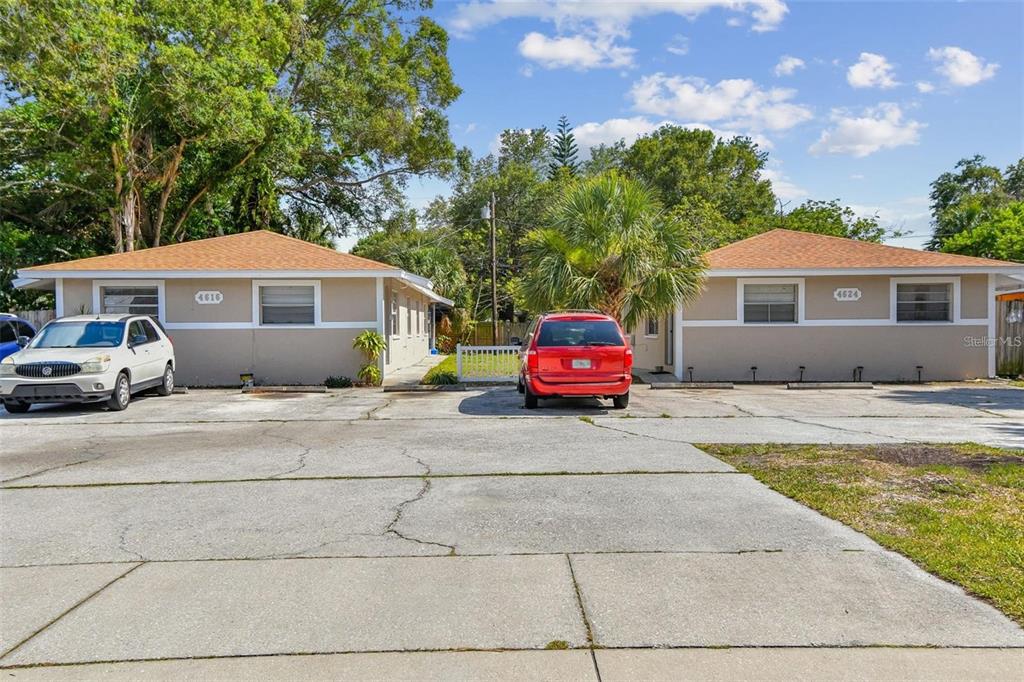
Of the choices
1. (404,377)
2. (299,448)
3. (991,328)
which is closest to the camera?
(299,448)

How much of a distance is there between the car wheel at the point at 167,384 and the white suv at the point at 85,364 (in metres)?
0.36

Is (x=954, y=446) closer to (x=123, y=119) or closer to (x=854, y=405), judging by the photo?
(x=854, y=405)

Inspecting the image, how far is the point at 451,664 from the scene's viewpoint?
3.49 meters

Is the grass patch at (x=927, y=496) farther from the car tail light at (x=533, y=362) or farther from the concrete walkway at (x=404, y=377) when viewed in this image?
the concrete walkway at (x=404, y=377)

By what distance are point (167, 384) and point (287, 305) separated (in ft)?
11.4

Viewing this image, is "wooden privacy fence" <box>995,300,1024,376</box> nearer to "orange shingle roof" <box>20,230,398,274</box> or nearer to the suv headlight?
"orange shingle roof" <box>20,230,398,274</box>

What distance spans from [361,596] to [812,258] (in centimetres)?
1727

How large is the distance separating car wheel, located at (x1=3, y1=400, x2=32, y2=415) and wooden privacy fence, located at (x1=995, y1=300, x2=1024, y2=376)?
23.4 metres

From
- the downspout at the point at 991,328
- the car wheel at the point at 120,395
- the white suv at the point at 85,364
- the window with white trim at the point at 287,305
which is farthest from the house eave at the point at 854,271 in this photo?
the car wheel at the point at 120,395

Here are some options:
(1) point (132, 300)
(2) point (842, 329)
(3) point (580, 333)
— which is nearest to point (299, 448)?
(3) point (580, 333)

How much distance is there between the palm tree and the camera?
16.9 meters

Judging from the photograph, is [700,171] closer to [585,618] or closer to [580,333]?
[580,333]

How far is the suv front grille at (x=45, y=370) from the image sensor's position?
40.8ft

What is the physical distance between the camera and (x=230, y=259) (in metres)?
18.0
